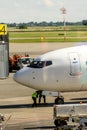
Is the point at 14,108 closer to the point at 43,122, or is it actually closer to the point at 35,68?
the point at 35,68

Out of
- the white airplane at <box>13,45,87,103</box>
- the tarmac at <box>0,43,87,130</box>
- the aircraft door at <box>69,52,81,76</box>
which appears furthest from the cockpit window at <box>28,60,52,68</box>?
the tarmac at <box>0,43,87,130</box>

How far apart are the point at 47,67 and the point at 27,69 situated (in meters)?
1.23

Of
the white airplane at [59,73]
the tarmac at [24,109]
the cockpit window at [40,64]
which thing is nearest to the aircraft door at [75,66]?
the white airplane at [59,73]

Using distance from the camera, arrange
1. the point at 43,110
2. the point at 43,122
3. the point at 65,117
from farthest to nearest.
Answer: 1. the point at 43,110
2. the point at 43,122
3. the point at 65,117

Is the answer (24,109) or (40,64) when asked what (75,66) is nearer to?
(40,64)

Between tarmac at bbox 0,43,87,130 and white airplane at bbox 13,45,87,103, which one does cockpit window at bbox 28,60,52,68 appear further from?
tarmac at bbox 0,43,87,130

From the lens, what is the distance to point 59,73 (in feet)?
97.5

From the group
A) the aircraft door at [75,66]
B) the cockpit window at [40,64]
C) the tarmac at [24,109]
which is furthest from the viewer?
the cockpit window at [40,64]

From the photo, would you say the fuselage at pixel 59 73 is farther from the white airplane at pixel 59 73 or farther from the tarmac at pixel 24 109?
the tarmac at pixel 24 109

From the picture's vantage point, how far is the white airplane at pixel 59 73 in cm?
2967

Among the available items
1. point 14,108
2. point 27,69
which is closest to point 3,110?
point 14,108

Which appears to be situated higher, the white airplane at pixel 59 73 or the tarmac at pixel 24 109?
the white airplane at pixel 59 73

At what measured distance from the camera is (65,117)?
Answer: 22406mm

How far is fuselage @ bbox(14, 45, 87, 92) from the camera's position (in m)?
29.7
